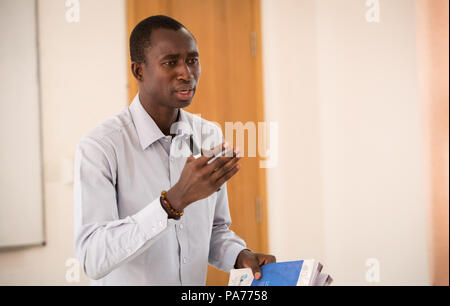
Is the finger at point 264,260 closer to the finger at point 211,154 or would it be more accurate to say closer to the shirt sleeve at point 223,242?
the shirt sleeve at point 223,242

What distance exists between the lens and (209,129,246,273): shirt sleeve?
120cm

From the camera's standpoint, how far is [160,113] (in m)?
1.21

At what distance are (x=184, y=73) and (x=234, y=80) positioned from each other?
5.32 ft

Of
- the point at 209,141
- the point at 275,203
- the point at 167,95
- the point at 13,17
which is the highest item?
the point at 13,17

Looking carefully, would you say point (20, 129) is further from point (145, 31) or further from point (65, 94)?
point (145, 31)

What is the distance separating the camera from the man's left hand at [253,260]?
1.06 meters

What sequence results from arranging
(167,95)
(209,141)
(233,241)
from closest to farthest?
1. (167,95)
2. (233,241)
3. (209,141)

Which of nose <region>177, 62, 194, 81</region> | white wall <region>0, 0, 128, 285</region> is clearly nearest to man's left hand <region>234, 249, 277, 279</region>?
nose <region>177, 62, 194, 81</region>

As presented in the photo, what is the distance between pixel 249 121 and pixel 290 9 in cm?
78

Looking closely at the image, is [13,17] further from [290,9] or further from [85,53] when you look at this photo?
[290,9]

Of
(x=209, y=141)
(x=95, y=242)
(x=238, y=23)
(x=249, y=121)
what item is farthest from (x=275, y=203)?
(x=95, y=242)

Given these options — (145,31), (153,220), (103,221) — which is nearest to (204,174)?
(153,220)

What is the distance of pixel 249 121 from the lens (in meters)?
2.74
